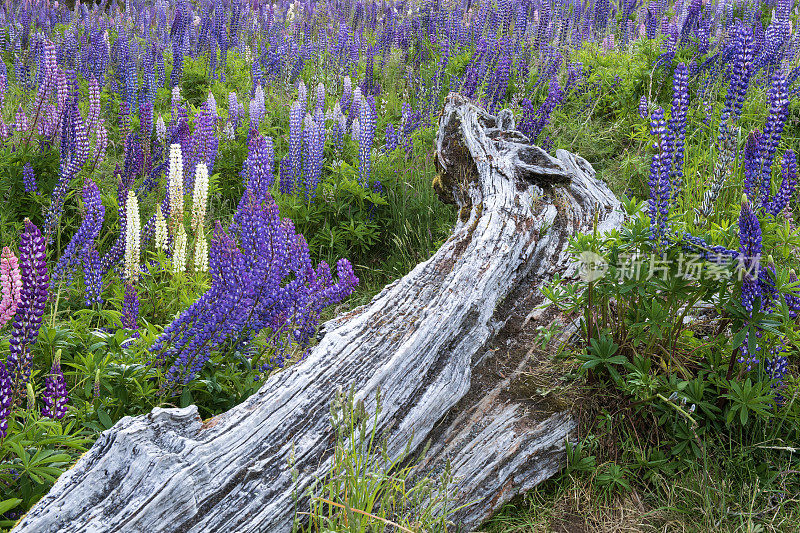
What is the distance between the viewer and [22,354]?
8.80ft

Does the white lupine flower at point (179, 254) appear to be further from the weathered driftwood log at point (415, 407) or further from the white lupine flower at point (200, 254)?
the weathered driftwood log at point (415, 407)

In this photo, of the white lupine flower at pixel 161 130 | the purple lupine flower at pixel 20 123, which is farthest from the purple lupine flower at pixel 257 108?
the purple lupine flower at pixel 20 123

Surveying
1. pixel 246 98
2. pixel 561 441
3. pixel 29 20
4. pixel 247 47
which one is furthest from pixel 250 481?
pixel 29 20

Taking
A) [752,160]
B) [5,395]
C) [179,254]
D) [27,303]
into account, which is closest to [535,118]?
[752,160]

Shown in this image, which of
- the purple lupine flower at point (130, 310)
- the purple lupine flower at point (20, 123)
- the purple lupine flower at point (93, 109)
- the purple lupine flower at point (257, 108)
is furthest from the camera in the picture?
the purple lupine flower at point (257, 108)

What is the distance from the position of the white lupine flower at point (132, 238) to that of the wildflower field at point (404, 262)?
0.08 ft

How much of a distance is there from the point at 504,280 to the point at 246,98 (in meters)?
5.21

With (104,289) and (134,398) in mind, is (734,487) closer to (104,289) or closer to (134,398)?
(134,398)

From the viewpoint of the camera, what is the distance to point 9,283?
2598 mm

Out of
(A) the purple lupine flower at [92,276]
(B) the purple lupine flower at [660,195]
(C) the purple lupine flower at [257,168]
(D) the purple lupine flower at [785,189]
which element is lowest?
(A) the purple lupine flower at [92,276]

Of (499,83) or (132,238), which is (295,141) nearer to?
(132,238)

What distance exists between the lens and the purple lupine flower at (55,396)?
2.74 meters

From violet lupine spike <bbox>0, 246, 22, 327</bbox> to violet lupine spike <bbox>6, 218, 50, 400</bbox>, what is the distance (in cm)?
2

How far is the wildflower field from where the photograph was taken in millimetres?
2736
